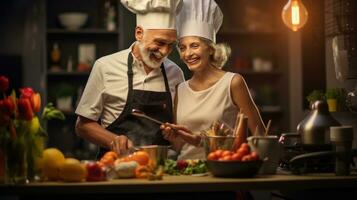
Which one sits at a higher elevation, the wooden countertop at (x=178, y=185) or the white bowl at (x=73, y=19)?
the white bowl at (x=73, y=19)

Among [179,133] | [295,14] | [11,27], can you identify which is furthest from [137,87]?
[11,27]

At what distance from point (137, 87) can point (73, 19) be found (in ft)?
10.2

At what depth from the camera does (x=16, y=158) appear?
8.26ft

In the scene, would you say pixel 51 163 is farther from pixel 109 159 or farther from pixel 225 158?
pixel 225 158

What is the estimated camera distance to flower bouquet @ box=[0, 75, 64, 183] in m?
2.51

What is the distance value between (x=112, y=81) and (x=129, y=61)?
0.45ft

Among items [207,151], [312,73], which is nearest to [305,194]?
[207,151]

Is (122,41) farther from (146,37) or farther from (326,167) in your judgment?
(326,167)

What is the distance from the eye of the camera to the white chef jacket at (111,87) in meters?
3.46

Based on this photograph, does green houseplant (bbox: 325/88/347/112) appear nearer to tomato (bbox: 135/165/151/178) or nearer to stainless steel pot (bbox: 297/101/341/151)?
stainless steel pot (bbox: 297/101/341/151)

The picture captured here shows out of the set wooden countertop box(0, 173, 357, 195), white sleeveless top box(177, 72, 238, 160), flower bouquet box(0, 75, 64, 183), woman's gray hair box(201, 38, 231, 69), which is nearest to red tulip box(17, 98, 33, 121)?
flower bouquet box(0, 75, 64, 183)

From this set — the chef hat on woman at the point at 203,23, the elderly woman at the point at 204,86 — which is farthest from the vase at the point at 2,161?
the chef hat on woman at the point at 203,23

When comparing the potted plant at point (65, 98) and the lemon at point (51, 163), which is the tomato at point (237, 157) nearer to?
the lemon at point (51, 163)

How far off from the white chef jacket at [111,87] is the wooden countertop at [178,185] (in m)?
0.90
